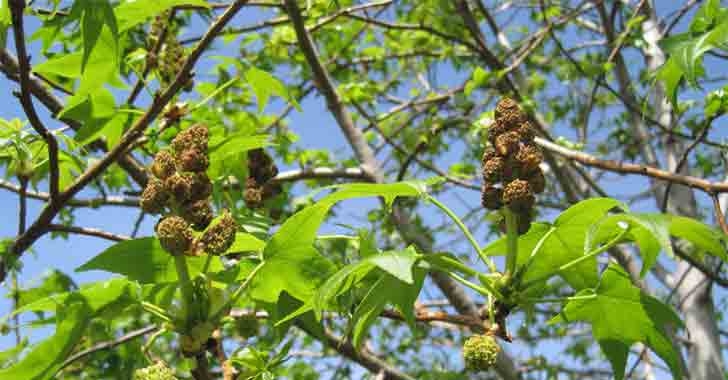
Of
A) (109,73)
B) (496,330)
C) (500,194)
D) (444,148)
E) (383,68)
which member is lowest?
(496,330)

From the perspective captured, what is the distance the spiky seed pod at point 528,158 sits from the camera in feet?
5.20

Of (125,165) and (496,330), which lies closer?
(496,330)

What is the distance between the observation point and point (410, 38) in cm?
664

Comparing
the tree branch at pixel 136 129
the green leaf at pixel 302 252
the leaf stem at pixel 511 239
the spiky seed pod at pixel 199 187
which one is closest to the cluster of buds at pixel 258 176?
the tree branch at pixel 136 129

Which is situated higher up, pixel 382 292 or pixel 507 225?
pixel 507 225

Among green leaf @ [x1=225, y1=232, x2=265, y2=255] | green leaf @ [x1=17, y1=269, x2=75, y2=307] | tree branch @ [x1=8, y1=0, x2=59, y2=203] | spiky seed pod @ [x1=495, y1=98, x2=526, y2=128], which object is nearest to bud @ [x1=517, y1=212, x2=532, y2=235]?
spiky seed pod @ [x1=495, y1=98, x2=526, y2=128]

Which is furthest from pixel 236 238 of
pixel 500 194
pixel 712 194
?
pixel 712 194

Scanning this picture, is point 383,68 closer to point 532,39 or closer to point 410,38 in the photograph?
point 410,38

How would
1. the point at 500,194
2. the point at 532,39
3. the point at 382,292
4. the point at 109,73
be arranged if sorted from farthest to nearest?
the point at 532,39
the point at 109,73
the point at 500,194
the point at 382,292

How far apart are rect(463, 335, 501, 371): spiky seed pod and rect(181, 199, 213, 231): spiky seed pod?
2.12 feet

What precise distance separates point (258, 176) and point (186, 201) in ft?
2.72

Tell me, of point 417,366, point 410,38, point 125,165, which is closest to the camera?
point 125,165

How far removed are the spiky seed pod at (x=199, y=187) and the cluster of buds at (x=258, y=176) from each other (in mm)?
733

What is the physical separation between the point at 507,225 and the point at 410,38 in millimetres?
5242
